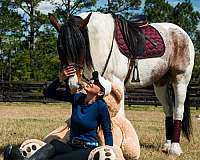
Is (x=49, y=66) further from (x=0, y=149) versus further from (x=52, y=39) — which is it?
(x=0, y=149)

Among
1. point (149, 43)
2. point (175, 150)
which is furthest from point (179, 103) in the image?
point (149, 43)

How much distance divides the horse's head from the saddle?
2.92 feet

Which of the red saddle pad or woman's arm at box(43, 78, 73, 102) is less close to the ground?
the red saddle pad

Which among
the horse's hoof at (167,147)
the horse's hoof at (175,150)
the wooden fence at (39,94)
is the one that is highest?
the horse's hoof at (175,150)

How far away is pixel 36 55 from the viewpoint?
1057 inches

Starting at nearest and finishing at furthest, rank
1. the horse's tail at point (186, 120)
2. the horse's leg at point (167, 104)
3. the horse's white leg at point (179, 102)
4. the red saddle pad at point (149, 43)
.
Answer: the red saddle pad at point (149, 43) < the horse's white leg at point (179, 102) < the horse's leg at point (167, 104) < the horse's tail at point (186, 120)

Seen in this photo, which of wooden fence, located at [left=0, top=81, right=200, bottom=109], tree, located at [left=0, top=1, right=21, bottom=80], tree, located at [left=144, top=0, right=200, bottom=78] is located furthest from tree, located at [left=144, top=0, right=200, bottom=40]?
wooden fence, located at [left=0, top=81, right=200, bottom=109]

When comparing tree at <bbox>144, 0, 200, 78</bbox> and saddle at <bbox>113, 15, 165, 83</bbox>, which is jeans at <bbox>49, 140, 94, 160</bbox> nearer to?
saddle at <bbox>113, 15, 165, 83</bbox>

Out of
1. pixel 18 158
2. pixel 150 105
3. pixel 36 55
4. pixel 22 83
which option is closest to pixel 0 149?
pixel 18 158

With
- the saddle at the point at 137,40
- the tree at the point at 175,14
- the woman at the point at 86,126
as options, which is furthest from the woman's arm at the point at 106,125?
the tree at the point at 175,14

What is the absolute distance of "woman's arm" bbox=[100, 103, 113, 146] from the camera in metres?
4.01

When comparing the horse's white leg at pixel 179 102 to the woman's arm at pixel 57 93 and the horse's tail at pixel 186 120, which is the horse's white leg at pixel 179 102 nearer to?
the horse's tail at pixel 186 120

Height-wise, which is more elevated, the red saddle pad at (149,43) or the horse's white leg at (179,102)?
the red saddle pad at (149,43)

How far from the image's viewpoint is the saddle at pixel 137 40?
18.3 feet
